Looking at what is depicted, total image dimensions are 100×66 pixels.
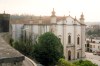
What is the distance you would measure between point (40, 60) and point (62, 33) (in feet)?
25.8

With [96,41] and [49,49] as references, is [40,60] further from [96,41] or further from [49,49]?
[96,41]

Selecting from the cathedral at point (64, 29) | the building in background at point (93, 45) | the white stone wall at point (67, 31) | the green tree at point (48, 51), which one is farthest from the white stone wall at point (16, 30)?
the building in background at point (93, 45)

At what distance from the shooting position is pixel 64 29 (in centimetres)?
3306

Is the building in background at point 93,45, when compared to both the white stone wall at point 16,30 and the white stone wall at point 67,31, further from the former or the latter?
the white stone wall at point 16,30

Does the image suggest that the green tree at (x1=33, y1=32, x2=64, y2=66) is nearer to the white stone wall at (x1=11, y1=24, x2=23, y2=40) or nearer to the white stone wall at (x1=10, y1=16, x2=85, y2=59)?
the white stone wall at (x1=10, y1=16, x2=85, y2=59)

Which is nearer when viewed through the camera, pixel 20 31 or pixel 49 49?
pixel 49 49

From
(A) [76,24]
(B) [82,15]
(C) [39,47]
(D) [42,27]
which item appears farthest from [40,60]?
(B) [82,15]

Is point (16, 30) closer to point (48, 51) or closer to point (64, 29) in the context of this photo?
point (64, 29)

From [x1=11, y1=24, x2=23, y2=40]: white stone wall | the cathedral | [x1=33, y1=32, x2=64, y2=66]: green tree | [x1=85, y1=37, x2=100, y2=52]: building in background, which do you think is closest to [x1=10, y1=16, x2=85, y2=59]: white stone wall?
the cathedral

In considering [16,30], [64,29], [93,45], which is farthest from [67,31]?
[93,45]

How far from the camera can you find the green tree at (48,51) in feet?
85.1

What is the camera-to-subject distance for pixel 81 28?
3584 cm

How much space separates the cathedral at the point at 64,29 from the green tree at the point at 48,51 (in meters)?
5.16

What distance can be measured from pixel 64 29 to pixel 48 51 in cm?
753
